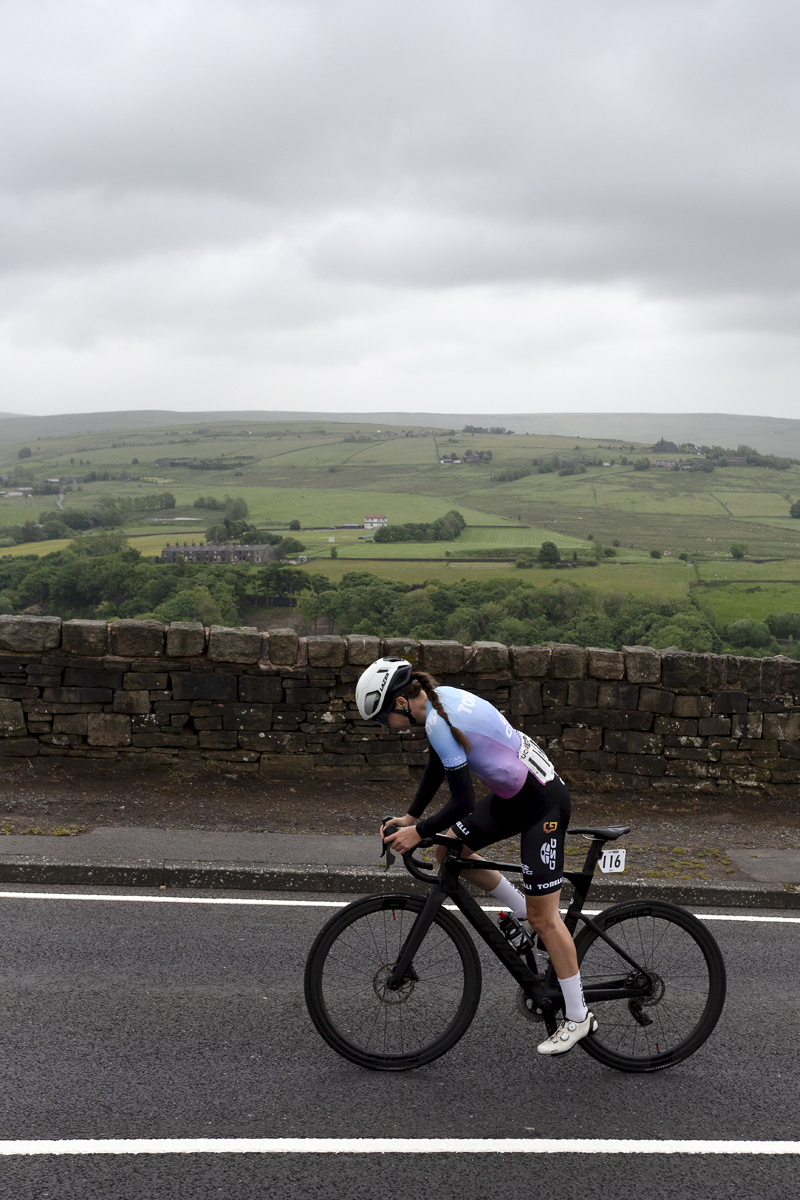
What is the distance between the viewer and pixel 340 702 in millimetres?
9375

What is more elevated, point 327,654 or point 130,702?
point 327,654

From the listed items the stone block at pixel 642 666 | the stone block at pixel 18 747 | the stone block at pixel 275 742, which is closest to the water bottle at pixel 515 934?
the stone block at pixel 275 742

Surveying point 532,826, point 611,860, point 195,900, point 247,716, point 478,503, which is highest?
point 478,503

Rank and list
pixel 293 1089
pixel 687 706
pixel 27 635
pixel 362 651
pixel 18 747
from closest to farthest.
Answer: pixel 293 1089 → pixel 27 635 → pixel 18 747 → pixel 362 651 → pixel 687 706

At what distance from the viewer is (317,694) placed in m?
9.34

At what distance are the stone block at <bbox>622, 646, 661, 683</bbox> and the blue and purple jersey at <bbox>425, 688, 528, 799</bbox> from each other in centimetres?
535

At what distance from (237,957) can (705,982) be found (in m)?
2.65

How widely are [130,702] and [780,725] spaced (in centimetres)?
664

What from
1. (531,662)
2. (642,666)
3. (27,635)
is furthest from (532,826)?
(27,635)

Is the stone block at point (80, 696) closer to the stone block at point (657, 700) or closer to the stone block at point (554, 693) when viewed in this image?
the stone block at point (554, 693)

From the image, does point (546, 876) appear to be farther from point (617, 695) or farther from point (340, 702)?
point (617, 695)

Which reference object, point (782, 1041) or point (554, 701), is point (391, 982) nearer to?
point (782, 1041)

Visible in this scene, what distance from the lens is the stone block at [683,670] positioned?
948 centimetres

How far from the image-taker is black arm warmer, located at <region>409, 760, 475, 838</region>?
428 centimetres
